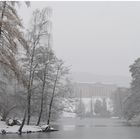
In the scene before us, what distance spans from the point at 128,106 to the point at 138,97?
258 centimetres

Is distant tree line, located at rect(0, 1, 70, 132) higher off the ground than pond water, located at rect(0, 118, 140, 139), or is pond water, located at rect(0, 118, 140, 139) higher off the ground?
distant tree line, located at rect(0, 1, 70, 132)

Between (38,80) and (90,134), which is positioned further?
(38,80)

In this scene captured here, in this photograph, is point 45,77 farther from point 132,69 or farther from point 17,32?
point 17,32

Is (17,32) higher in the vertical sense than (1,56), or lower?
higher

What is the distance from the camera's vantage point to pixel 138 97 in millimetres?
58844

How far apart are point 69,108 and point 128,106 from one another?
1205 centimetres

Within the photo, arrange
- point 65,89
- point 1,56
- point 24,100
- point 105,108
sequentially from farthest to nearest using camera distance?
1. point 105,108
2. point 65,89
3. point 24,100
4. point 1,56

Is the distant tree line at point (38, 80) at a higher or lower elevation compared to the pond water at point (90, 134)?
higher

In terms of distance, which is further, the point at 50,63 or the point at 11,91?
the point at 11,91

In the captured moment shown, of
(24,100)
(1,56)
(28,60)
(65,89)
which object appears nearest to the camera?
(1,56)

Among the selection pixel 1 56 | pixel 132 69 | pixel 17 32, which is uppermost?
pixel 132 69

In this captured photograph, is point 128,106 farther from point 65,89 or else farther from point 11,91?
point 11,91

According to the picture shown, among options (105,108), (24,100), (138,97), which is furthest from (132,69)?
(105,108)

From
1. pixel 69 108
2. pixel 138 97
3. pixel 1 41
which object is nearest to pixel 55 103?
pixel 69 108
